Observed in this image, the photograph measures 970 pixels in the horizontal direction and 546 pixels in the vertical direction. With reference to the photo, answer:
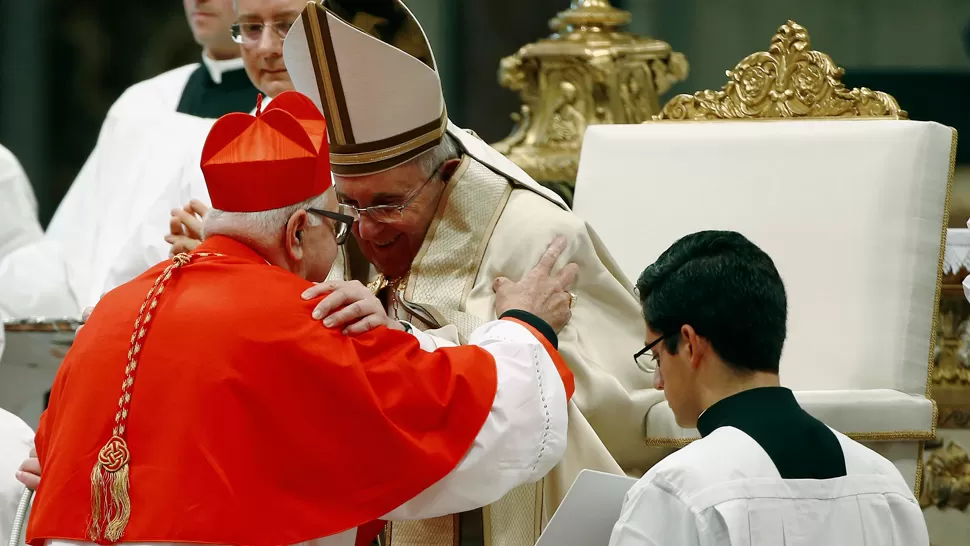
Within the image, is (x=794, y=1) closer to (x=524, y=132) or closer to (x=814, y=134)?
(x=524, y=132)

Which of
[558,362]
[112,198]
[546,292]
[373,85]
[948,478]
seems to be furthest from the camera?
[112,198]

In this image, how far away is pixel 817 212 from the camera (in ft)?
12.4

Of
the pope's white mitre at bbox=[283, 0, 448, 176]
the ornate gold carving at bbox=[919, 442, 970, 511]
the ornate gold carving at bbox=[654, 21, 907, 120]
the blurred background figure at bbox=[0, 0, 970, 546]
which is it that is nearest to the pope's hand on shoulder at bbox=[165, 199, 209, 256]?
the blurred background figure at bbox=[0, 0, 970, 546]

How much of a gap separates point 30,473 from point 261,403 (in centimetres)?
66

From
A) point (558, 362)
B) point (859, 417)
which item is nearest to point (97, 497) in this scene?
point (558, 362)

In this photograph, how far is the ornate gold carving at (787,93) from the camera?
3959 millimetres

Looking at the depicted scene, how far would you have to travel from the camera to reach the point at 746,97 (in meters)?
4.11

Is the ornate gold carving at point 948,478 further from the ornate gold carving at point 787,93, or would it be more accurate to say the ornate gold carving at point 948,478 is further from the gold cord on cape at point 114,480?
the gold cord on cape at point 114,480

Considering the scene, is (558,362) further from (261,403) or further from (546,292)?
(261,403)

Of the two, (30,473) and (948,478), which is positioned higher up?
(30,473)

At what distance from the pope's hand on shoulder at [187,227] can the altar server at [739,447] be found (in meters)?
1.54

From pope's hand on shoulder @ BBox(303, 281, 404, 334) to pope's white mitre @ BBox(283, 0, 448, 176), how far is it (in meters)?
0.66

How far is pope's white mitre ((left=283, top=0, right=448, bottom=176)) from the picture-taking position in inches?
130

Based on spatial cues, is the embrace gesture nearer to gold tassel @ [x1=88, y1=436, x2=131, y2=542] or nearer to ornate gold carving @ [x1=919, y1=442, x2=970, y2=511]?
gold tassel @ [x1=88, y1=436, x2=131, y2=542]
